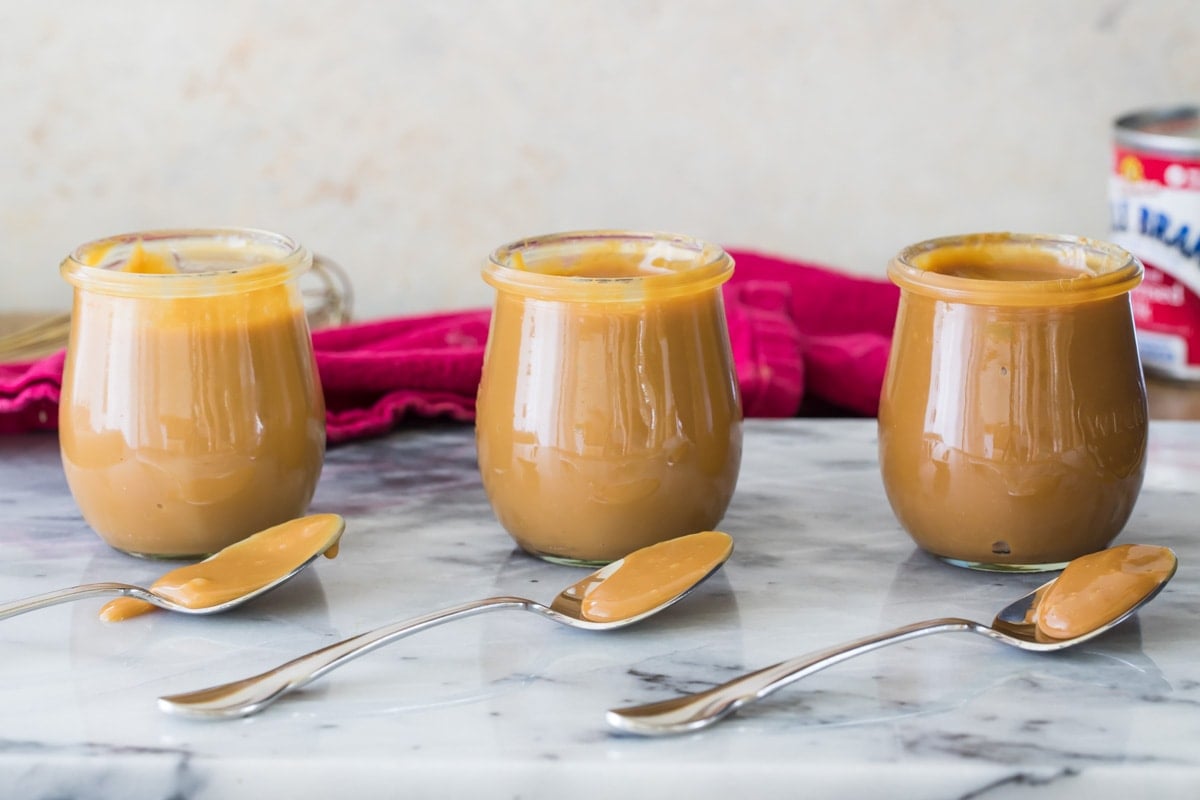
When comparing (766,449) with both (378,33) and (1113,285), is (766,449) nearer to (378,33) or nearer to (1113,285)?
(1113,285)

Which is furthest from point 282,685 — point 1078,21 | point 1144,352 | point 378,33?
point 1078,21

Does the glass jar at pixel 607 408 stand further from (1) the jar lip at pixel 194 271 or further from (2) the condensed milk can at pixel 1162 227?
(2) the condensed milk can at pixel 1162 227

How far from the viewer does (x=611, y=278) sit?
26.2 inches

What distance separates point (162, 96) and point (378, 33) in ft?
0.72

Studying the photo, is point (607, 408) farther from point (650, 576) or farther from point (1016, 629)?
point (1016, 629)

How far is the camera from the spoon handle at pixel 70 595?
0.62 meters

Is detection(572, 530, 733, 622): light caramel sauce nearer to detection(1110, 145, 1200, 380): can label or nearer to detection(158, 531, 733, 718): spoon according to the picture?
detection(158, 531, 733, 718): spoon

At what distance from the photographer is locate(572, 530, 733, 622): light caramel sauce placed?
0.62m

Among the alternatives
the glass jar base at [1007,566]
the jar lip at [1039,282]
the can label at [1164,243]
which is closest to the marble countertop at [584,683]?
the glass jar base at [1007,566]

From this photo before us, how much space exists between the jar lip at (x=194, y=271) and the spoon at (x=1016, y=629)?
30 cm

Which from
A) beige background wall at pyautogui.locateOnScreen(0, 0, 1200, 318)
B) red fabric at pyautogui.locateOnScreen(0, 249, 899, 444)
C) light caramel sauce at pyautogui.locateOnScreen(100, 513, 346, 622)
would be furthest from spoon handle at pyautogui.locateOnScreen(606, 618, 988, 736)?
beige background wall at pyautogui.locateOnScreen(0, 0, 1200, 318)

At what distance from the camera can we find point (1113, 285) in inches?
24.8

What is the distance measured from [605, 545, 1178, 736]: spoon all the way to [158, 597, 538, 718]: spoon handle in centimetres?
10

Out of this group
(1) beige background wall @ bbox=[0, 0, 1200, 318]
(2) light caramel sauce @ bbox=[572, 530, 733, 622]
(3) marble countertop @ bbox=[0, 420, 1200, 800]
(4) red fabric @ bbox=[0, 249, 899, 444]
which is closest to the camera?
(3) marble countertop @ bbox=[0, 420, 1200, 800]
